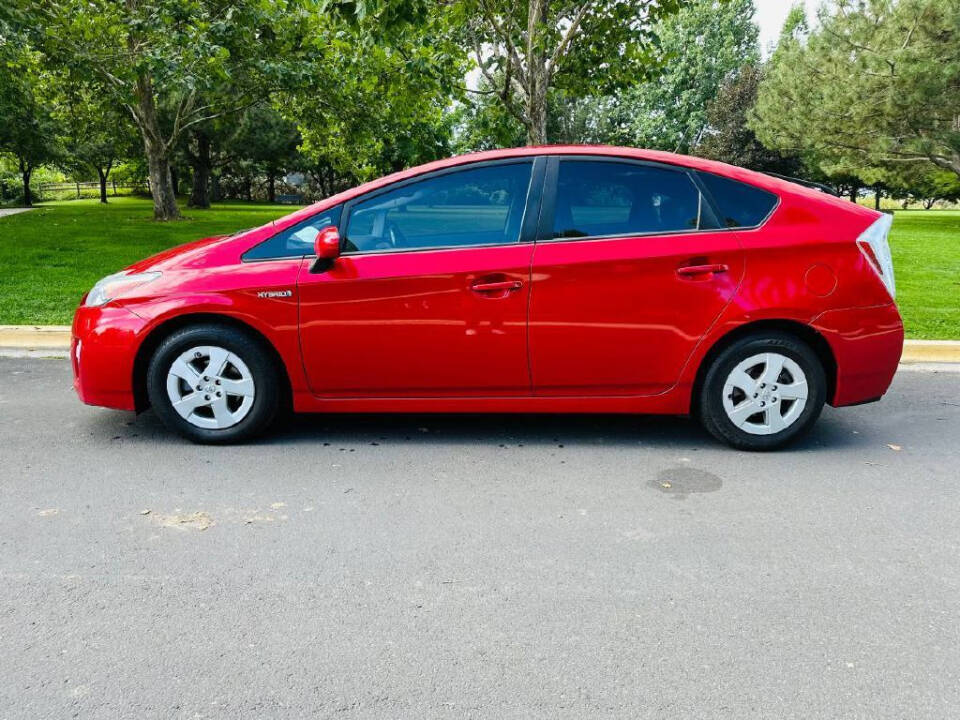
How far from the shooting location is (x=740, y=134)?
48156 millimetres

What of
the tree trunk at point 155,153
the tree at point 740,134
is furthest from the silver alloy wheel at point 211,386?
A: the tree at point 740,134

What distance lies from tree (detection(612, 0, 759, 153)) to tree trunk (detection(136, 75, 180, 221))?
36992 mm

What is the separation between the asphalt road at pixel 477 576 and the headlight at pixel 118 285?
774 mm

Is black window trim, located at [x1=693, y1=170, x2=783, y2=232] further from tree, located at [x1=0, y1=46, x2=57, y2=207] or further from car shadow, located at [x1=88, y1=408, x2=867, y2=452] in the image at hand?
tree, located at [x1=0, y1=46, x2=57, y2=207]

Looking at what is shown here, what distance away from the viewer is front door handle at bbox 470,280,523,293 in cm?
438

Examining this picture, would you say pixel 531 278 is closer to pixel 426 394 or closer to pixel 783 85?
pixel 426 394

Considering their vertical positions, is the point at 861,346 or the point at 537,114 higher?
the point at 537,114

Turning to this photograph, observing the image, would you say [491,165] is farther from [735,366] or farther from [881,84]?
[881,84]

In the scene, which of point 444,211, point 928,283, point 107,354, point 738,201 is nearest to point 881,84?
point 928,283

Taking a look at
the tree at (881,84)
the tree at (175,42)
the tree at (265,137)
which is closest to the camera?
the tree at (175,42)

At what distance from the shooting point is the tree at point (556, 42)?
13047 mm

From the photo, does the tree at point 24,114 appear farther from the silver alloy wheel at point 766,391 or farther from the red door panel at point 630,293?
the silver alloy wheel at point 766,391

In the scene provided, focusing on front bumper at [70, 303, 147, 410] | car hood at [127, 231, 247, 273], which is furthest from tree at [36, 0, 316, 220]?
front bumper at [70, 303, 147, 410]

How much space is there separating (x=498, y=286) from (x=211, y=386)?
5.36ft
